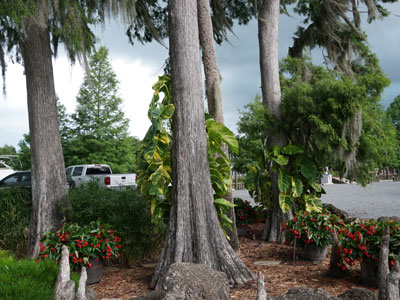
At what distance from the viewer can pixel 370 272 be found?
13.9ft

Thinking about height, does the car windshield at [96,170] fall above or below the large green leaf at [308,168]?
above

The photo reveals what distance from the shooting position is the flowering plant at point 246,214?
7535 millimetres

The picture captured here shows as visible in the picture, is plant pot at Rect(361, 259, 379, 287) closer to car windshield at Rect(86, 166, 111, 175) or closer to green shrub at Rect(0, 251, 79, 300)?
green shrub at Rect(0, 251, 79, 300)

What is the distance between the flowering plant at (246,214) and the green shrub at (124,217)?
2.16 meters

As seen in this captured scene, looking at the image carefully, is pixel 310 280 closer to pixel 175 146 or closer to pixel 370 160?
pixel 175 146

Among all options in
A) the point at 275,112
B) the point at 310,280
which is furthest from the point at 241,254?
the point at 275,112

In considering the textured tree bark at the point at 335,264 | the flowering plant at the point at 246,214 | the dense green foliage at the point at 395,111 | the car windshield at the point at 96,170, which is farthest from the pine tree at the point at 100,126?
the dense green foliage at the point at 395,111

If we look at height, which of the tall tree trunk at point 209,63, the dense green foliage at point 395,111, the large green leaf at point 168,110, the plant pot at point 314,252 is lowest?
the plant pot at point 314,252

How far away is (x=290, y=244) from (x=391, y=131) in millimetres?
3155

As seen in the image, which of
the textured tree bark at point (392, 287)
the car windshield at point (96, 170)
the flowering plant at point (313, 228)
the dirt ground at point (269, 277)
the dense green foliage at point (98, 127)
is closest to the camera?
the textured tree bark at point (392, 287)

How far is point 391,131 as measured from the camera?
7184 millimetres

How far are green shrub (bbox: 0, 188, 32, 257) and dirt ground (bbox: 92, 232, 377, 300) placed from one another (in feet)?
5.59

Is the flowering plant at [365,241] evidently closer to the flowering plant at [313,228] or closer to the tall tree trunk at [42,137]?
the flowering plant at [313,228]

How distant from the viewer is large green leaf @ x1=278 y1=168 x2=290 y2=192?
6.69 m
